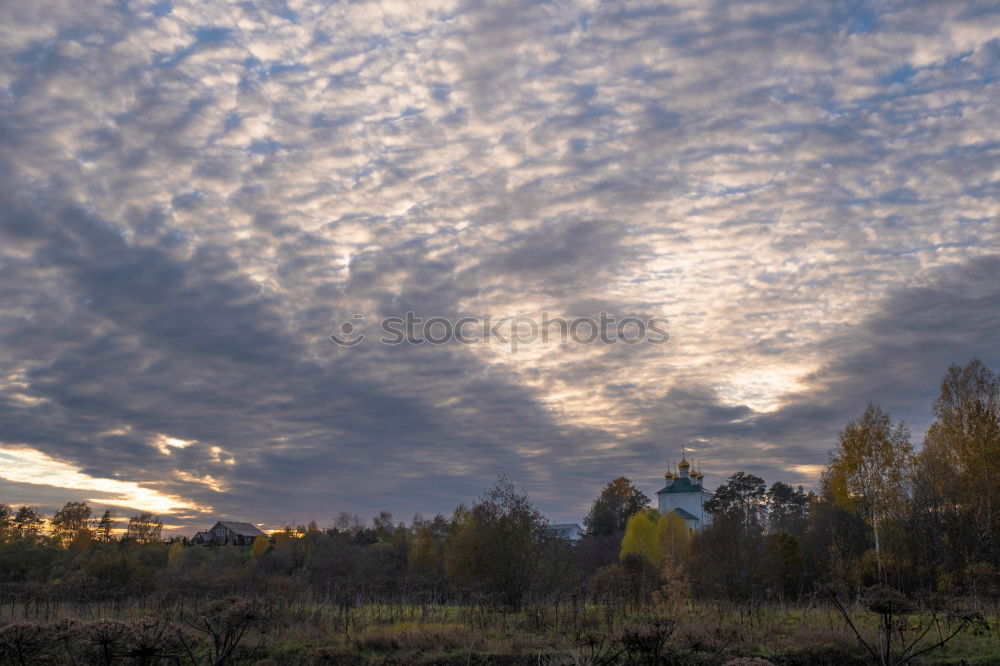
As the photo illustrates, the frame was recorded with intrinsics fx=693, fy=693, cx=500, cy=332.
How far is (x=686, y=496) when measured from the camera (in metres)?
113

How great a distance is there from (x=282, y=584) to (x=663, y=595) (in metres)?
20.4

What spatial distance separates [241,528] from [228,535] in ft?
13.8

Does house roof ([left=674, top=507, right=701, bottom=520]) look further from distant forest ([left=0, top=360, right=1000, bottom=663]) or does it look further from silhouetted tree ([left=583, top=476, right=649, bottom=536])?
distant forest ([left=0, top=360, right=1000, bottom=663])

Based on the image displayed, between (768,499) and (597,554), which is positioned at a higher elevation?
(768,499)

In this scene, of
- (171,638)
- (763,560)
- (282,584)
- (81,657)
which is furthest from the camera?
(763,560)

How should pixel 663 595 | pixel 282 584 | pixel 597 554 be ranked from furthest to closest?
pixel 597 554 → pixel 282 584 → pixel 663 595

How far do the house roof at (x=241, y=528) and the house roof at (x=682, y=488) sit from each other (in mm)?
71050

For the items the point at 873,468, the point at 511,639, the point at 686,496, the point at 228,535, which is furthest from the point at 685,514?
the point at 511,639

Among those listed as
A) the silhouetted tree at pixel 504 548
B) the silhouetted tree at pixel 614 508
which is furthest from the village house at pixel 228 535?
the silhouetted tree at pixel 504 548

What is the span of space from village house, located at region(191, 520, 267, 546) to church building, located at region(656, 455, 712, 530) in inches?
2696

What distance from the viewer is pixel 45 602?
3238 cm

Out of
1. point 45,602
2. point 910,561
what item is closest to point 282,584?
point 45,602

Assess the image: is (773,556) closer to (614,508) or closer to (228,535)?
(614,508)

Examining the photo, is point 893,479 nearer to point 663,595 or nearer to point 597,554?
point 663,595
